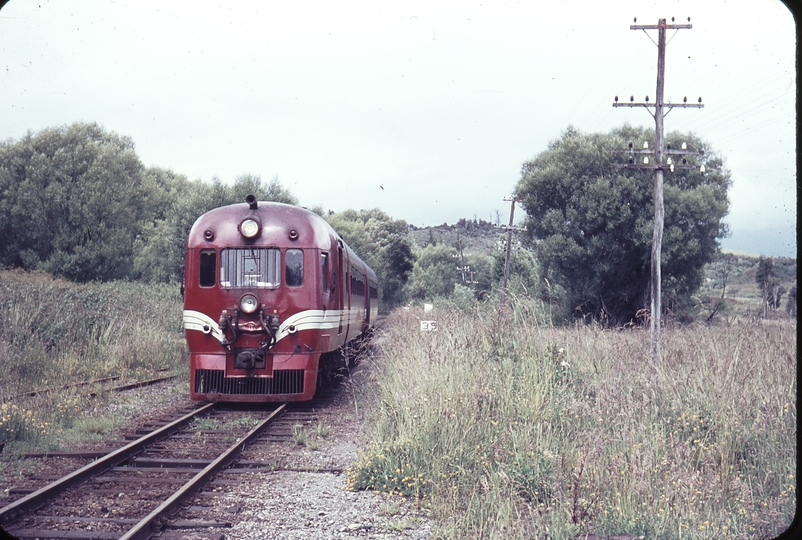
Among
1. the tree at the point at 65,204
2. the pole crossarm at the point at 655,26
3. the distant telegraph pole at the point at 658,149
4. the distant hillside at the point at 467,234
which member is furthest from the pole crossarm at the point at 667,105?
the distant hillside at the point at 467,234

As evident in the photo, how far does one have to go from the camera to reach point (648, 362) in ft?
23.8

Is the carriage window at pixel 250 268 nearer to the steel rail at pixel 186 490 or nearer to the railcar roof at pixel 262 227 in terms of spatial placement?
the railcar roof at pixel 262 227

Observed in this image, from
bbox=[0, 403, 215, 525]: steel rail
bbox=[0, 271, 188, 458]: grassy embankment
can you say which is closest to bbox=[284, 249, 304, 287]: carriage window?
bbox=[0, 403, 215, 525]: steel rail

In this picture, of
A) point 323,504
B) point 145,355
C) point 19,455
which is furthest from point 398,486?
point 145,355

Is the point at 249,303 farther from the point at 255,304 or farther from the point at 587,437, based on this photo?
the point at 587,437

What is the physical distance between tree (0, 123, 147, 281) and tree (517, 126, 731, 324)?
2068 centimetres

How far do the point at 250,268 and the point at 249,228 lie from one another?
1.91 feet

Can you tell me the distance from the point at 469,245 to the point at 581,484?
113 meters

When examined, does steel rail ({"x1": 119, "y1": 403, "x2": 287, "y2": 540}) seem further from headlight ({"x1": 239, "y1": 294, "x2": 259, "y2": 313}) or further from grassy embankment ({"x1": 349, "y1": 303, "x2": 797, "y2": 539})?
headlight ({"x1": 239, "y1": 294, "x2": 259, "y2": 313})

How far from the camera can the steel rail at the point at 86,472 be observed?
4.29 metres

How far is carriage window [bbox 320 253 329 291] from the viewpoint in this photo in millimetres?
9078

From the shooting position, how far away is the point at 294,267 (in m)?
Answer: 8.91

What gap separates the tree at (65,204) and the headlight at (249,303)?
24.9 m

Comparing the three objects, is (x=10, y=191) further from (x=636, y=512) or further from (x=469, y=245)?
(x=469, y=245)
